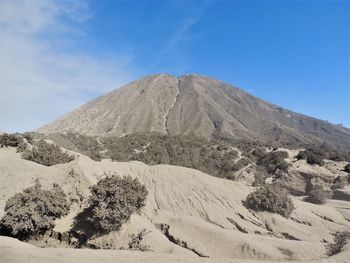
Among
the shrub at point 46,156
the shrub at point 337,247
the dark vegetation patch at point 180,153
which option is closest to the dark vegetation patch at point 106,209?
the shrub at point 337,247

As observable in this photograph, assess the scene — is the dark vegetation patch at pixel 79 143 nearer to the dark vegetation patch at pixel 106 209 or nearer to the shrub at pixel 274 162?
the shrub at pixel 274 162

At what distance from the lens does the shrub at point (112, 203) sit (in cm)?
1480

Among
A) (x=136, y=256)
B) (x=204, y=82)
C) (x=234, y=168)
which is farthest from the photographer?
(x=204, y=82)

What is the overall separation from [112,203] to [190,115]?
264 ft

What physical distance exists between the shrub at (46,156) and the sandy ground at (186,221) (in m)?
0.88

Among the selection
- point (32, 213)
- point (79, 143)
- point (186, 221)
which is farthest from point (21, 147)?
point (79, 143)

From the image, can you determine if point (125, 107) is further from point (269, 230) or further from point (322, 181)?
point (269, 230)

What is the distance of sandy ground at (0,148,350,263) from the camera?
12.3m

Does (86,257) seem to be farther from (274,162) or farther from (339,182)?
(274,162)

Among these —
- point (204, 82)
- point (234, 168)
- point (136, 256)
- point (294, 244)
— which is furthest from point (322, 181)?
point (204, 82)

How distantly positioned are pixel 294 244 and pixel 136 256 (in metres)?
6.58

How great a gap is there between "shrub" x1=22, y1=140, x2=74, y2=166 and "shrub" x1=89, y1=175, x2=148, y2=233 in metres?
8.08

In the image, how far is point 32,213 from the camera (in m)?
14.6

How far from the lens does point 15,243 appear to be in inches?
502
